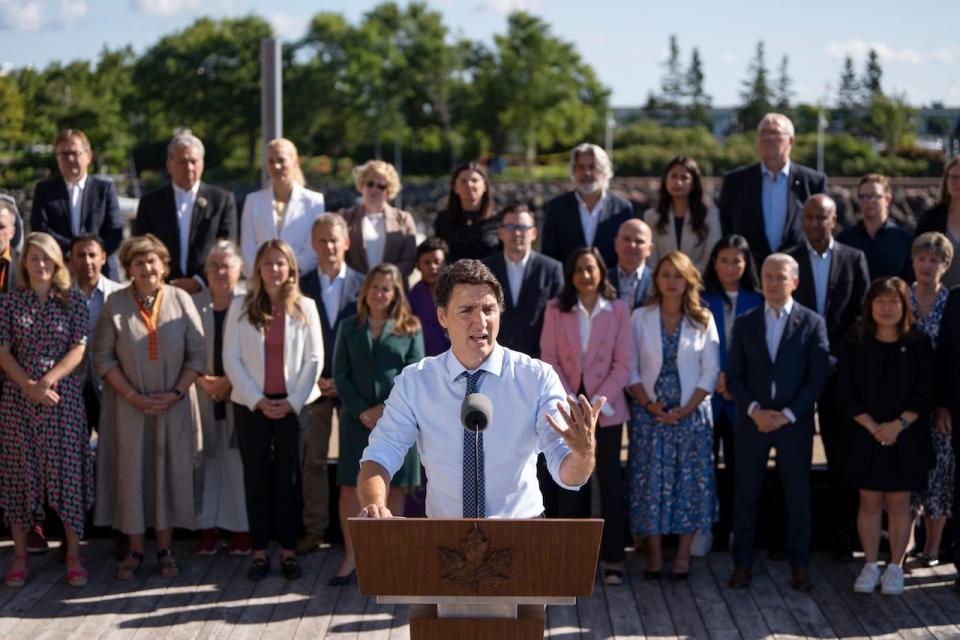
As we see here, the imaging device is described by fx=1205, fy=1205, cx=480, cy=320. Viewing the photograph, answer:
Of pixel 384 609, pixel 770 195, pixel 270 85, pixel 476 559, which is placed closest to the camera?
pixel 476 559

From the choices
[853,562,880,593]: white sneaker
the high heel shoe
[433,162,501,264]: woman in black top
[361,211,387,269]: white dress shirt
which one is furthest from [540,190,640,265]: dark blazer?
the high heel shoe

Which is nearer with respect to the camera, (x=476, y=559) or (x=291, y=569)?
(x=476, y=559)

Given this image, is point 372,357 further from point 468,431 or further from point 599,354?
point 468,431

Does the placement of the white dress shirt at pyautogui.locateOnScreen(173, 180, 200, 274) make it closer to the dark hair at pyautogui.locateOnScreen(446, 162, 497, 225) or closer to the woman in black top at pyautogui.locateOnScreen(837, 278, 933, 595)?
the dark hair at pyautogui.locateOnScreen(446, 162, 497, 225)

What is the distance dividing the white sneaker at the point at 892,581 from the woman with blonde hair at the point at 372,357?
2547 mm

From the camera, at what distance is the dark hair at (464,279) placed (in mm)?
3688

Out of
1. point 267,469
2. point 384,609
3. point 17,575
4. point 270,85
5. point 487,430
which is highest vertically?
point 270,85

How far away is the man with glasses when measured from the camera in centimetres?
731

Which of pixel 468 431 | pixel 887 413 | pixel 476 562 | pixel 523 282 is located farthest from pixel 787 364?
pixel 476 562

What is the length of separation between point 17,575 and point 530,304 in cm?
317

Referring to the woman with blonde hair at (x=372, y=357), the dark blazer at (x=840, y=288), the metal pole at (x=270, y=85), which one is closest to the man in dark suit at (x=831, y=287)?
the dark blazer at (x=840, y=288)

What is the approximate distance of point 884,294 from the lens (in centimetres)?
634

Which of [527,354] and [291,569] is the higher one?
[527,354]

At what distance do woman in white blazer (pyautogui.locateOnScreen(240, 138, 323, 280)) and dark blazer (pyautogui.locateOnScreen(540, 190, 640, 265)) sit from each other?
150 centimetres
